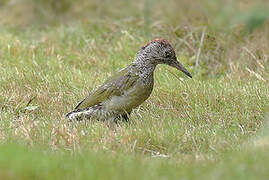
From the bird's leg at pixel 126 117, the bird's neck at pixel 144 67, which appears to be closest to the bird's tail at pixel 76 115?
the bird's leg at pixel 126 117

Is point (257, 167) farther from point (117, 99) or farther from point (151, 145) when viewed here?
point (117, 99)

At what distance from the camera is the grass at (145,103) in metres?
4.02

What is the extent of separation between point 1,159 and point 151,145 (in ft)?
5.17

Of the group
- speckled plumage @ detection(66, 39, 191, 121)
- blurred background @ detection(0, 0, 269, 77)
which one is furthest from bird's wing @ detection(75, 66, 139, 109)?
blurred background @ detection(0, 0, 269, 77)

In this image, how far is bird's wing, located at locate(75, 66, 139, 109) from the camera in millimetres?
5934

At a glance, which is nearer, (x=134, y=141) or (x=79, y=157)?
(x=79, y=157)

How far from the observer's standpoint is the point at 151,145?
16.7 ft

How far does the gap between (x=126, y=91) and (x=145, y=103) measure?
0.78 meters

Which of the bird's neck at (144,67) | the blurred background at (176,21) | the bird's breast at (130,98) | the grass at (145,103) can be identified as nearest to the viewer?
the grass at (145,103)

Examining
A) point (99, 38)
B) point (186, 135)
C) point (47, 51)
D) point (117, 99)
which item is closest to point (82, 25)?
point (99, 38)

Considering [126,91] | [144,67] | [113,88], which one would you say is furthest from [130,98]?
[144,67]

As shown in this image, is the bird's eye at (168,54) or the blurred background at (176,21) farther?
the blurred background at (176,21)

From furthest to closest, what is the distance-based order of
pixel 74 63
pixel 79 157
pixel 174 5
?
pixel 174 5 < pixel 74 63 < pixel 79 157

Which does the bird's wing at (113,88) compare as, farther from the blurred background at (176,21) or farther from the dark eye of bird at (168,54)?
the blurred background at (176,21)
